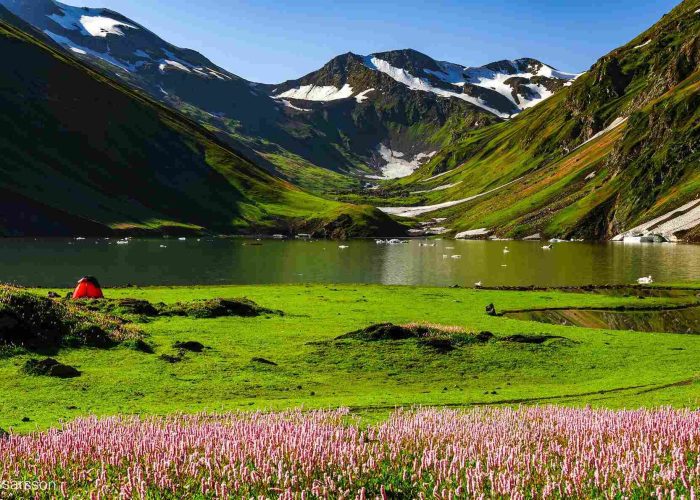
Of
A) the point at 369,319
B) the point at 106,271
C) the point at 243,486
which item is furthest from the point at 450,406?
the point at 106,271

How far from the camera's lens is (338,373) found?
32000mm

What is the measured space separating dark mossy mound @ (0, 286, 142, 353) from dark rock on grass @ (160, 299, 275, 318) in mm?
13117

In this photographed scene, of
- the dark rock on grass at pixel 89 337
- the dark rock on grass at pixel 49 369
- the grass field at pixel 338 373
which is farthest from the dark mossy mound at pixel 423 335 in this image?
the dark rock on grass at pixel 49 369

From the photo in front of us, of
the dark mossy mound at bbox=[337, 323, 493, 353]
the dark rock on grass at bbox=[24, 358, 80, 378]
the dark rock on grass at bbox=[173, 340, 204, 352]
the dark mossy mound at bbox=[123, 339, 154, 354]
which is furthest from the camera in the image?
the dark mossy mound at bbox=[337, 323, 493, 353]

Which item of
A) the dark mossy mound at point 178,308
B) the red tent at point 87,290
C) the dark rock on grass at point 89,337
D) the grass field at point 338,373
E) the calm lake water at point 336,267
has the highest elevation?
the calm lake water at point 336,267

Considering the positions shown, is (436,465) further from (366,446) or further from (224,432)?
(224,432)

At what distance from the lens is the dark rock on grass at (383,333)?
3969 centimetres

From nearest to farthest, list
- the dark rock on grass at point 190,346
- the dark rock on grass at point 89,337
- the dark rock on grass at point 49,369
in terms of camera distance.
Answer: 1. the dark rock on grass at point 49,369
2. the dark rock on grass at point 89,337
3. the dark rock on grass at point 190,346

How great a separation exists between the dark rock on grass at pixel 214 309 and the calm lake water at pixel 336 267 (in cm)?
4760

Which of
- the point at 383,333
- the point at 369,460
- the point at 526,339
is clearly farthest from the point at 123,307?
the point at 369,460

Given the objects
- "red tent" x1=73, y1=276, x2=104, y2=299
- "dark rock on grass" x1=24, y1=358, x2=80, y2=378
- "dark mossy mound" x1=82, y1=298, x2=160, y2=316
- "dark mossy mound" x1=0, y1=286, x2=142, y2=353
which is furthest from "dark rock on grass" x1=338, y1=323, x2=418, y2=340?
"red tent" x1=73, y1=276, x2=104, y2=299

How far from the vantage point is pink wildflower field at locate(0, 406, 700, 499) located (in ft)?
30.4

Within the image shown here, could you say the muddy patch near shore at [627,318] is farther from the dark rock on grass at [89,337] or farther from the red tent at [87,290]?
the red tent at [87,290]

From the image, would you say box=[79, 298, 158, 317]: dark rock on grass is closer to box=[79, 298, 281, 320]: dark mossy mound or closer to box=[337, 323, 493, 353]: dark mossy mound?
box=[79, 298, 281, 320]: dark mossy mound
